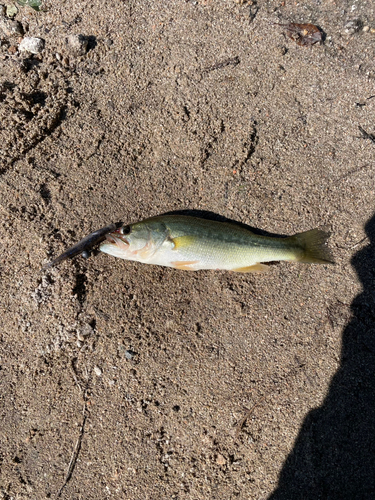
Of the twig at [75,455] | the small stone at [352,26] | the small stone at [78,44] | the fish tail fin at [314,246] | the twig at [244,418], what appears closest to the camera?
the twig at [75,455]

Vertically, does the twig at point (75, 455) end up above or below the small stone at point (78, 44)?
below

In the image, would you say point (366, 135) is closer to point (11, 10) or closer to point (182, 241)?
point (182, 241)

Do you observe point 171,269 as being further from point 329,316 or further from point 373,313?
point 373,313

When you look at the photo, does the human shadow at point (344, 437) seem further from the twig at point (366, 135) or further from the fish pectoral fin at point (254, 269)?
the twig at point (366, 135)

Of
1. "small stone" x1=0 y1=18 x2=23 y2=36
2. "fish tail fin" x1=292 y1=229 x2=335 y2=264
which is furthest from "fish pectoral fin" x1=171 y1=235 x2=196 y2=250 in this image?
"small stone" x1=0 y1=18 x2=23 y2=36

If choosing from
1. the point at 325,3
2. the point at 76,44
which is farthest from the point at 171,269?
the point at 325,3

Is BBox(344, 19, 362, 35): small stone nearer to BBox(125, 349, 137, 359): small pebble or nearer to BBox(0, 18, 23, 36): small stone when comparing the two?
BBox(0, 18, 23, 36): small stone

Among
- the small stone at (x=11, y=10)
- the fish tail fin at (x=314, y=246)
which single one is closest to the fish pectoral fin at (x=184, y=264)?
the fish tail fin at (x=314, y=246)
